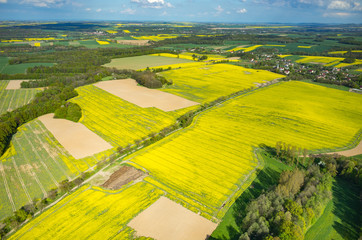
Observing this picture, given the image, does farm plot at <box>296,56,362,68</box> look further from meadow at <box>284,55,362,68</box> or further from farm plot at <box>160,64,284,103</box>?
farm plot at <box>160,64,284,103</box>

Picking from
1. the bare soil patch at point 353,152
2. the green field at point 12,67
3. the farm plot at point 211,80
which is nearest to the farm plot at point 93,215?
the bare soil patch at point 353,152

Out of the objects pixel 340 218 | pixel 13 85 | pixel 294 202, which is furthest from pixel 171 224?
pixel 13 85

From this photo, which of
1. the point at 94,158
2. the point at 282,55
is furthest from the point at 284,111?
the point at 282,55

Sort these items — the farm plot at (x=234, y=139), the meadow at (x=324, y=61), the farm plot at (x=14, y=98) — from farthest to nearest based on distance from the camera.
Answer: the meadow at (x=324, y=61) < the farm plot at (x=14, y=98) < the farm plot at (x=234, y=139)

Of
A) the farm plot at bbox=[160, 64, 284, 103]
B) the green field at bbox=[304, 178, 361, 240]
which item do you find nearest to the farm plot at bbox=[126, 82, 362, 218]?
the farm plot at bbox=[160, 64, 284, 103]

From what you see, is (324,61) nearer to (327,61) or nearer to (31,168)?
(327,61)

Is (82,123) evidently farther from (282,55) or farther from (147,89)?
(282,55)

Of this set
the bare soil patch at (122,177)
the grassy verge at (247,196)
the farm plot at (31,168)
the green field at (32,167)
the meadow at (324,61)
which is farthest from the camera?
the meadow at (324,61)

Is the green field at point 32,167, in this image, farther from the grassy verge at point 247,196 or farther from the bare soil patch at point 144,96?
the bare soil patch at point 144,96
